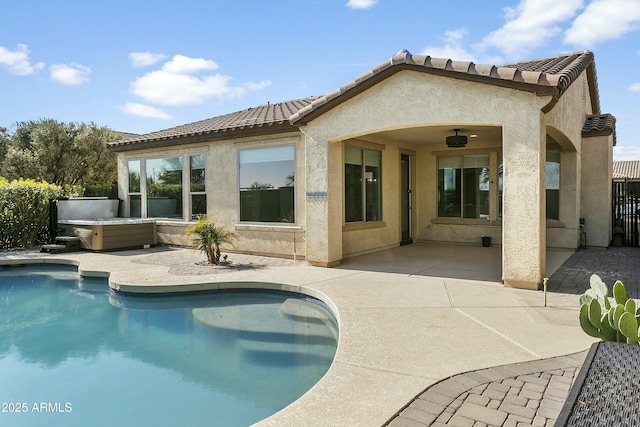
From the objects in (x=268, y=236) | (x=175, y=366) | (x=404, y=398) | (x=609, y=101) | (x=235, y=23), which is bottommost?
(x=175, y=366)

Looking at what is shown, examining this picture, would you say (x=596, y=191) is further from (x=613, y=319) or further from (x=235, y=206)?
(x=613, y=319)

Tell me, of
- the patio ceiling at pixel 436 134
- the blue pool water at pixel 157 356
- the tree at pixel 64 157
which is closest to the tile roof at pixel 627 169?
the patio ceiling at pixel 436 134

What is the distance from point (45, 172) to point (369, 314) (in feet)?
85.6

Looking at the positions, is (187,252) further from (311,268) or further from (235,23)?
(235,23)

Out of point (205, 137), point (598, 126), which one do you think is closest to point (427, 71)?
point (205, 137)

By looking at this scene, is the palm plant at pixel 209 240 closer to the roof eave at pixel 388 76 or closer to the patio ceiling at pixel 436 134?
the roof eave at pixel 388 76

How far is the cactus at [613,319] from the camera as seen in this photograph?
3.09 metres

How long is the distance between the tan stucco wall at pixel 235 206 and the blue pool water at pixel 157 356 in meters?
3.28

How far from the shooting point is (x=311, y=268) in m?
10.2

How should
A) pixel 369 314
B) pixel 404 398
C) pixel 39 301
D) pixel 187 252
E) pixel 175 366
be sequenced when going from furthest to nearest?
pixel 187 252
pixel 39 301
pixel 369 314
pixel 175 366
pixel 404 398

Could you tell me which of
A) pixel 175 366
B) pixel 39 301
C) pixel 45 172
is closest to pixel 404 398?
pixel 175 366

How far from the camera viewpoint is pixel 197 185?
14.0 meters

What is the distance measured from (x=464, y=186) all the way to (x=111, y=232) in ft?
38.8

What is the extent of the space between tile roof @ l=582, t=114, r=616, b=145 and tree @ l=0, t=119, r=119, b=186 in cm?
2584
